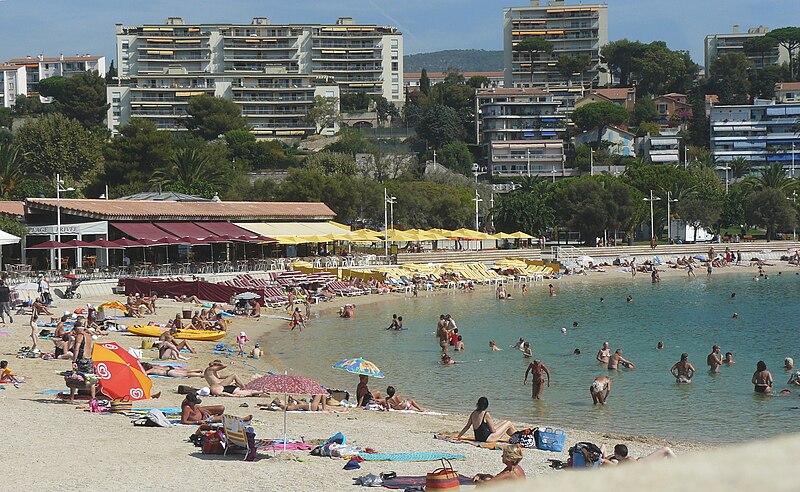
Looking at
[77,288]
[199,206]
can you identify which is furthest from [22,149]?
[77,288]

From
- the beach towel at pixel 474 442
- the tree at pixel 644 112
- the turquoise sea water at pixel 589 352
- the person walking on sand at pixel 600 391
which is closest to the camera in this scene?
the beach towel at pixel 474 442

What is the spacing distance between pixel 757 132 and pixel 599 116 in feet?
68.2

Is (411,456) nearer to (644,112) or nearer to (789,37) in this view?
(644,112)

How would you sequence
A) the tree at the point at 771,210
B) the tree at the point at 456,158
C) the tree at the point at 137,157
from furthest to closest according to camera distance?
1. the tree at the point at 456,158
2. the tree at the point at 771,210
3. the tree at the point at 137,157

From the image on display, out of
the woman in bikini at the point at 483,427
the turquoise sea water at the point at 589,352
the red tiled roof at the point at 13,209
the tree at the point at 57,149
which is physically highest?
the tree at the point at 57,149

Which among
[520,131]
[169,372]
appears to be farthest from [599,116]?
[169,372]

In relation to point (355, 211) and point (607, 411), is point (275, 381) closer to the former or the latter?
point (607, 411)

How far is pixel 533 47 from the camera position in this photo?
14212 centimetres

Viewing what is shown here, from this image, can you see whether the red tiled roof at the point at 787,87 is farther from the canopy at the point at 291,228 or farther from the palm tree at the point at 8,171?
the palm tree at the point at 8,171

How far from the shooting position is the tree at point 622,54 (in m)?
→ 143

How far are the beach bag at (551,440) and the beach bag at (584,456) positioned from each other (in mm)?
1442

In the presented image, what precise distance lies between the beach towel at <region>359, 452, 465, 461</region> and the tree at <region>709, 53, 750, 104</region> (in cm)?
12724

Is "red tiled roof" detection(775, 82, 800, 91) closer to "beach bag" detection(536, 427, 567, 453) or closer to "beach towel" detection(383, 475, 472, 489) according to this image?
"beach bag" detection(536, 427, 567, 453)

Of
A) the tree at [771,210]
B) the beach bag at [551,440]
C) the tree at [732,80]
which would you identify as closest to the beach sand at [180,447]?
the beach bag at [551,440]
